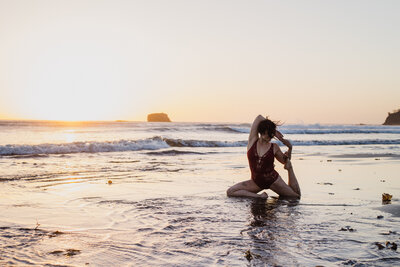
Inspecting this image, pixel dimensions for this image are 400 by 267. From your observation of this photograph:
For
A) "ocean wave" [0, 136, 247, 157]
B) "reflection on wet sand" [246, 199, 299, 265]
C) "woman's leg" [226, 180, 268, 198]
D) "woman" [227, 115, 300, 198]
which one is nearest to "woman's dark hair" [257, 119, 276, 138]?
"woman" [227, 115, 300, 198]

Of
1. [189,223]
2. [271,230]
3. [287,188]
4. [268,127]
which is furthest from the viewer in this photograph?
[287,188]

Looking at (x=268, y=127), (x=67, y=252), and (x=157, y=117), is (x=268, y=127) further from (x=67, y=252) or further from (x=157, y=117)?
(x=157, y=117)

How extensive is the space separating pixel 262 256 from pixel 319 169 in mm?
7981

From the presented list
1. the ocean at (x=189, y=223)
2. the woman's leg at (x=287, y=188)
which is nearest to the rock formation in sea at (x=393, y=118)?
the ocean at (x=189, y=223)

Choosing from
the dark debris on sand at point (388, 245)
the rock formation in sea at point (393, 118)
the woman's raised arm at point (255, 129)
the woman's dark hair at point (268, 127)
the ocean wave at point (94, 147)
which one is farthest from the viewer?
the rock formation in sea at point (393, 118)

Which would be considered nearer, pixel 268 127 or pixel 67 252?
pixel 67 252

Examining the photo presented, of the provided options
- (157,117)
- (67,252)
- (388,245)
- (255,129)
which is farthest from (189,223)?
(157,117)

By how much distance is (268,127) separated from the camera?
251 inches

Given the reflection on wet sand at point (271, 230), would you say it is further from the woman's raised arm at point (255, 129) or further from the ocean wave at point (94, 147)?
the ocean wave at point (94, 147)

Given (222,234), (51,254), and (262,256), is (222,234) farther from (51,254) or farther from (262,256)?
(51,254)

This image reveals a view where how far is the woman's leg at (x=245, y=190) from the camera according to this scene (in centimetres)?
667

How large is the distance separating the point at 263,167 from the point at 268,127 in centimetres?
77

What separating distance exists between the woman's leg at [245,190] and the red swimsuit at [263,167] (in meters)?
0.12

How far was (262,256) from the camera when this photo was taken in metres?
3.39
